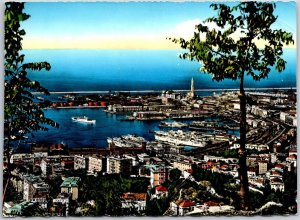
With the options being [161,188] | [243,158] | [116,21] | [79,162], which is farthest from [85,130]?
[243,158]

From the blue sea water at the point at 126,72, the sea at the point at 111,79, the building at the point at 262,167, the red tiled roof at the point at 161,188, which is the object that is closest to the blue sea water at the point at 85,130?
the sea at the point at 111,79

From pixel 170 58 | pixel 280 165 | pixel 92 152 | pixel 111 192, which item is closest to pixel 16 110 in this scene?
pixel 92 152

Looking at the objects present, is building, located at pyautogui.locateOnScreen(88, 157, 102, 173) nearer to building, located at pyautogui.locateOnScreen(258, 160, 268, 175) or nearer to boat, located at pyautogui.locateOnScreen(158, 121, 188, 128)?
boat, located at pyautogui.locateOnScreen(158, 121, 188, 128)

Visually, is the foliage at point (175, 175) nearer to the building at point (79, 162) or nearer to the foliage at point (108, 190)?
the foliage at point (108, 190)

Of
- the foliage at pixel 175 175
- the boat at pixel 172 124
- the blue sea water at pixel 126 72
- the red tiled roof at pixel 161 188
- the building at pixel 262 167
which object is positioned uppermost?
the blue sea water at pixel 126 72

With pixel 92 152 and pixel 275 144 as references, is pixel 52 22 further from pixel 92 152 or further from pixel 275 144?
pixel 275 144

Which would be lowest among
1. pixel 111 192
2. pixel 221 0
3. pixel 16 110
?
pixel 111 192
